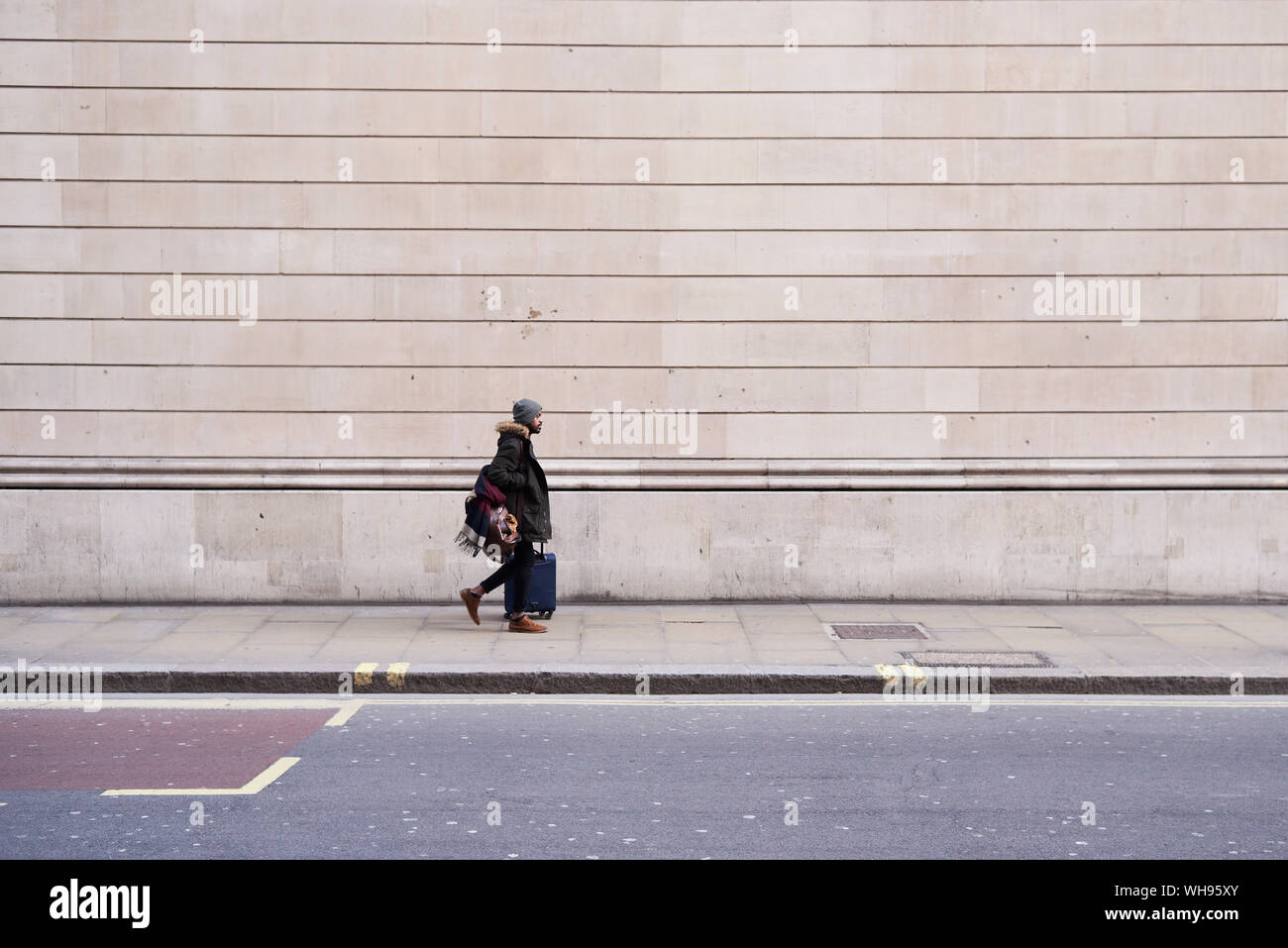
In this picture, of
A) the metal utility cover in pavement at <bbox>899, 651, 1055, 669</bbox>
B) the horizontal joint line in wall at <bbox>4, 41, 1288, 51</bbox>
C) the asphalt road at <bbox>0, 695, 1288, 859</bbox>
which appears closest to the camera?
the asphalt road at <bbox>0, 695, 1288, 859</bbox>

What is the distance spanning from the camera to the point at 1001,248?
1135 centimetres

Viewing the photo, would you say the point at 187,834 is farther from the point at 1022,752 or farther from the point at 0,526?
the point at 0,526

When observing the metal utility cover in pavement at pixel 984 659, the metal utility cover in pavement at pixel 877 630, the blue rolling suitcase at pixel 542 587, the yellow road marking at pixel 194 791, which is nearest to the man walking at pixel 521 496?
the blue rolling suitcase at pixel 542 587

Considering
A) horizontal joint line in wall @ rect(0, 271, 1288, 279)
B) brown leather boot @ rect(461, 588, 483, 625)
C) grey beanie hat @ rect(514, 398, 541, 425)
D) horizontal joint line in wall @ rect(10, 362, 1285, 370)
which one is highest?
horizontal joint line in wall @ rect(0, 271, 1288, 279)

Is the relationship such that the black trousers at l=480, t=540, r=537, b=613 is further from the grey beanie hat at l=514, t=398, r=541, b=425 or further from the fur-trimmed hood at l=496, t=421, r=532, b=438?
the grey beanie hat at l=514, t=398, r=541, b=425

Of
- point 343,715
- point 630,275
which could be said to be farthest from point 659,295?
point 343,715

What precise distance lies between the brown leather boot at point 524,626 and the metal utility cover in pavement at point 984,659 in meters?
2.69

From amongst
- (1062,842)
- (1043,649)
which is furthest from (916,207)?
(1062,842)

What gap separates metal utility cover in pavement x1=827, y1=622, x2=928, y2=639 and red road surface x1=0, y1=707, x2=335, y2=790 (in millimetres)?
3969

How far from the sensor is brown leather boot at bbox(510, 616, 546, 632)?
32.4 ft

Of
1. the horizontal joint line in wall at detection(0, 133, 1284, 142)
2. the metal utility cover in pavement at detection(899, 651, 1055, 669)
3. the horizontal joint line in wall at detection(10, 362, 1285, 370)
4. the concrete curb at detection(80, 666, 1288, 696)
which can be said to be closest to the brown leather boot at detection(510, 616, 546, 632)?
the concrete curb at detection(80, 666, 1288, 696)

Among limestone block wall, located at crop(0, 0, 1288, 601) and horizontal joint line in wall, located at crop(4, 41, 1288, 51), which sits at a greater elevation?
horizontal joint line in wall, located at crop(4, 41, 1288, 51)

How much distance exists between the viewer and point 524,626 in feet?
32.4

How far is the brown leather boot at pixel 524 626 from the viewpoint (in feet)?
32.4
